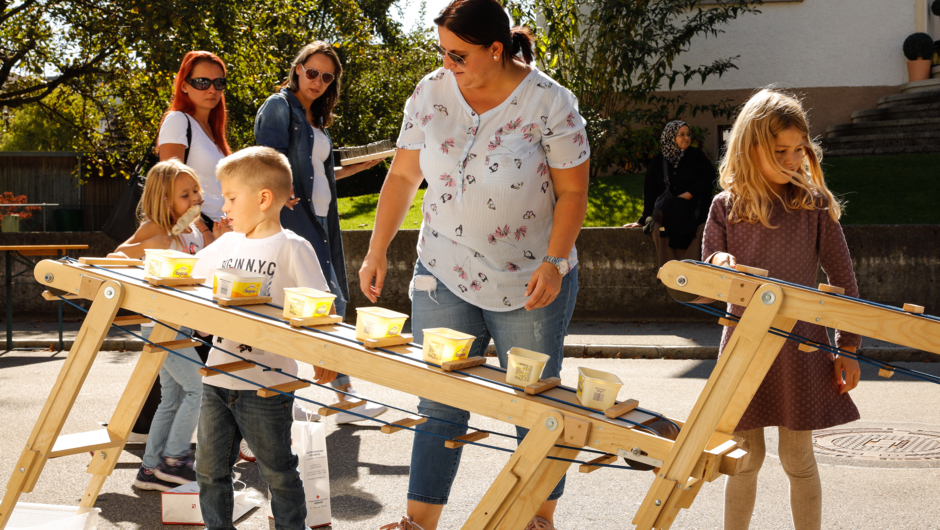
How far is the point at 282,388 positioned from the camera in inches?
107

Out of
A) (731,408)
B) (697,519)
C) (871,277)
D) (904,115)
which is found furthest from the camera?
(904,115)

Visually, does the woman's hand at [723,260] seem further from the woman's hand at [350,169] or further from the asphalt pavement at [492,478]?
the woman's hand at [350,169]

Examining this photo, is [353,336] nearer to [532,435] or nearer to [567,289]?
[532,435]

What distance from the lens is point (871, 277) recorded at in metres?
9.34

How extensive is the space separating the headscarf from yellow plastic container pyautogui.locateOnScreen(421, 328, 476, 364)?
7253mm

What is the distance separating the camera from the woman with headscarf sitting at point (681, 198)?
8.93 m

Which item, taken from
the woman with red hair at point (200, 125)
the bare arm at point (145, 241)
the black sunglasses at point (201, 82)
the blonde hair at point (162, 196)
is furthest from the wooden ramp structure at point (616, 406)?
the black sunglasses at point (201, 82)

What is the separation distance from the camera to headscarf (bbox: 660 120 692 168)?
905cm

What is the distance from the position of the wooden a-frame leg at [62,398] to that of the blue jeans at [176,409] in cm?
131

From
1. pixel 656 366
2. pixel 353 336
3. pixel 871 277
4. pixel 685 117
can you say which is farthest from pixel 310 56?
pixel 685 117

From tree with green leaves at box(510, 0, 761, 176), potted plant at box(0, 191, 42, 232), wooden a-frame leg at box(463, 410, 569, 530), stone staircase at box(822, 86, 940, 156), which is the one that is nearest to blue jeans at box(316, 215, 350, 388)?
wooden a-frame leg at box(463, 410, 569, 530)

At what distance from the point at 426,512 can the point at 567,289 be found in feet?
3.21

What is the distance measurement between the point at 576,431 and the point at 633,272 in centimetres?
789

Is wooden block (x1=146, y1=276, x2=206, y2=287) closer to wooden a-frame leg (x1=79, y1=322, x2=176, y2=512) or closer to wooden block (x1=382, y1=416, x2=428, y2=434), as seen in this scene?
wooden a-frame leg (x1=79, y1=322, x2=176, y2=512)
